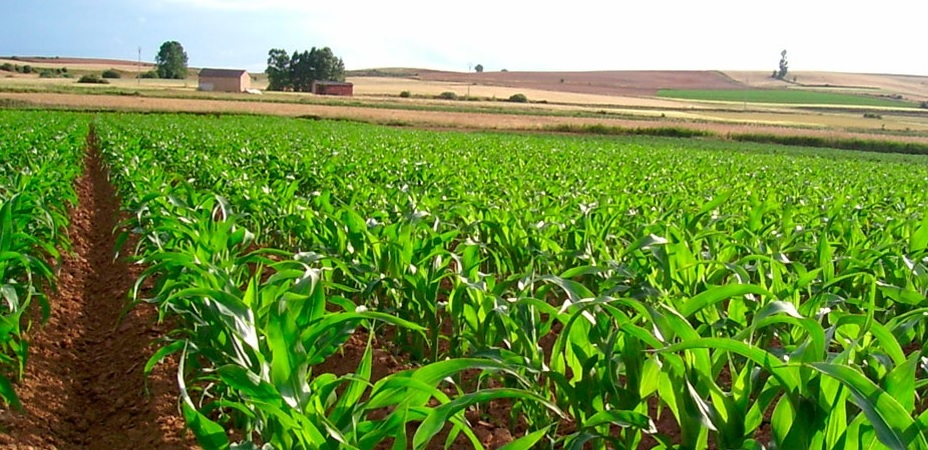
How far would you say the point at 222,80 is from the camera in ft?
316

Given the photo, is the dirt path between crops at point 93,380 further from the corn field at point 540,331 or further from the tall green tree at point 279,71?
the tall green tree at point 279,71

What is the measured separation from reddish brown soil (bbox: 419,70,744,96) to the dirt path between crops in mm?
100975

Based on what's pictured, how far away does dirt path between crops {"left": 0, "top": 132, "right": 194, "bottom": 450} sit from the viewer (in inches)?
145

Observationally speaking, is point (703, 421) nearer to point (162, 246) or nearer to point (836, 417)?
point (836, 417)

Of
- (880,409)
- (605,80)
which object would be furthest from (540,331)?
(605,80)

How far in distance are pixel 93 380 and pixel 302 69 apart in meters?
106

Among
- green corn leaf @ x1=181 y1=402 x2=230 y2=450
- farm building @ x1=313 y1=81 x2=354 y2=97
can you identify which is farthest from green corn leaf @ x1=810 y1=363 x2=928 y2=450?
farm building @ x1=313 y1=81 x2=354 y2=97

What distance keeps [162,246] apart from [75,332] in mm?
1203

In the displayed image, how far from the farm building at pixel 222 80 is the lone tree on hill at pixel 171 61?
26.8 m

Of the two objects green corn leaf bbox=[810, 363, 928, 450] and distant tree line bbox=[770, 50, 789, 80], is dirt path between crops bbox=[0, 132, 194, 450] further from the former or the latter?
distant tree line bbox=[770, 50, 789, 80]

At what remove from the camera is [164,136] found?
19.1 m

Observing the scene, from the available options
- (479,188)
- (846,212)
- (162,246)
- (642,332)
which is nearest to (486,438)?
(642,332)

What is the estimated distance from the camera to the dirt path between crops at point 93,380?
367 cm

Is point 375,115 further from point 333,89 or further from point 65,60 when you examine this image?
point 65,60
